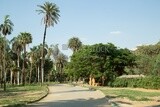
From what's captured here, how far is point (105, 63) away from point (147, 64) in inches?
1083

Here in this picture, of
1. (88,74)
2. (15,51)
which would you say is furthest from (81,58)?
(15,51)

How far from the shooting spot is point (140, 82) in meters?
65.0

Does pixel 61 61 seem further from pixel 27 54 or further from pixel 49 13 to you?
pixel 49 13

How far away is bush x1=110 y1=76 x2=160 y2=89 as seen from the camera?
58.5 meters

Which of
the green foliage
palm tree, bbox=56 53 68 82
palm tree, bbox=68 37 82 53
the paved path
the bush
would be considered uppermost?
palm tree, bbox=68 37 82 53

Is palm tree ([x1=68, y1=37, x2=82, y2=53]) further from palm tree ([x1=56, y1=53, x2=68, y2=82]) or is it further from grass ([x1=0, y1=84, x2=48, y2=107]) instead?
grass ([x1=0, y1=84, x2=48, y2=107])

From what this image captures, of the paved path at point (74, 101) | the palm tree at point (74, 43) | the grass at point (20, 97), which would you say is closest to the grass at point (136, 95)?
the paved path at point (74, 101)

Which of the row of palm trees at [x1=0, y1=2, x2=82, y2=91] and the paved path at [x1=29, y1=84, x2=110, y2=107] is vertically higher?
the row of palm trees at [x1=0, y1=2, x2=82, y2=91]

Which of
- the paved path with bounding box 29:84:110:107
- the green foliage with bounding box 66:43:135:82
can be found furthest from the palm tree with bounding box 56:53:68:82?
the paved path with bounding box 29:84:110:107

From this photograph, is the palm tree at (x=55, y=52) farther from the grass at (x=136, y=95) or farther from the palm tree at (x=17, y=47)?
the grass at (x=136, y=95)

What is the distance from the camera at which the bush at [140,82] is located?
58.5 metres

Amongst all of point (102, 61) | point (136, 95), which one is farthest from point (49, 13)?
point (136, 95)

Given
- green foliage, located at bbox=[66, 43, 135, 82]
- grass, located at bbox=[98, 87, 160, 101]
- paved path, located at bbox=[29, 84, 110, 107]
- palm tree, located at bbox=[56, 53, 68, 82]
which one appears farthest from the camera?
palm tree, located at bbox=[56, 53, 68, 82]

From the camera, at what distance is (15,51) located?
115 meters
